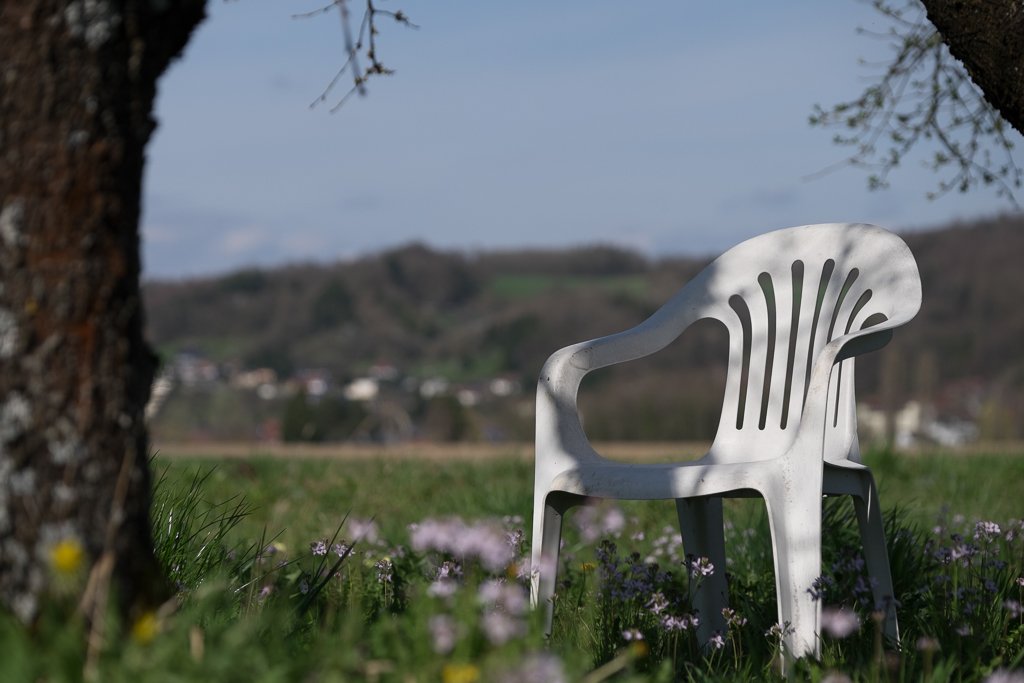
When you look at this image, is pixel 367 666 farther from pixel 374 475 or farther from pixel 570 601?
pixel 374 475

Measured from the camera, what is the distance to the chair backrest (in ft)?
9.39

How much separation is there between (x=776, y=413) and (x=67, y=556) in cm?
211

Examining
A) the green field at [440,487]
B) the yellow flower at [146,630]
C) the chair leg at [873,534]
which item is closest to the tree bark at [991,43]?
the chair leg at [873,534]

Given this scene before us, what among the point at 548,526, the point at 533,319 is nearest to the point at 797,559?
the point at 548,526

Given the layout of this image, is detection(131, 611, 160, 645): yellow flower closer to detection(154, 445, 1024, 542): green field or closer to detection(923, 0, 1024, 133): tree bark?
detection(923, 0, 1024, 133): tree bark

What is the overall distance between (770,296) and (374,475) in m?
3.80

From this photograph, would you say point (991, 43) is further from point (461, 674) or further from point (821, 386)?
point (461, 674)

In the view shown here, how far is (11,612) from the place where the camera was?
145 centimetres

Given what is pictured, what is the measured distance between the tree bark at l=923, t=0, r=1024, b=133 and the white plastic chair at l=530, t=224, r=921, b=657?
42 centimetres

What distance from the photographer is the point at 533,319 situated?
44906 mm

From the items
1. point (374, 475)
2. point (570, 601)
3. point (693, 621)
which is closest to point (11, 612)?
point (693, 621)

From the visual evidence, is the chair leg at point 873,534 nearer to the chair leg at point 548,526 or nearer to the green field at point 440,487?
the chair leg at point 548,526

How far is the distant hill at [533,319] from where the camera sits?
2602 centimetres

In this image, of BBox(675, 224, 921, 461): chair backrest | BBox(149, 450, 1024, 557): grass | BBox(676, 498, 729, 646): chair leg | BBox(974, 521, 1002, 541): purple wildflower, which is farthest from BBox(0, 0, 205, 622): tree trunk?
BBox(149, 450, 1024, 557): grass
